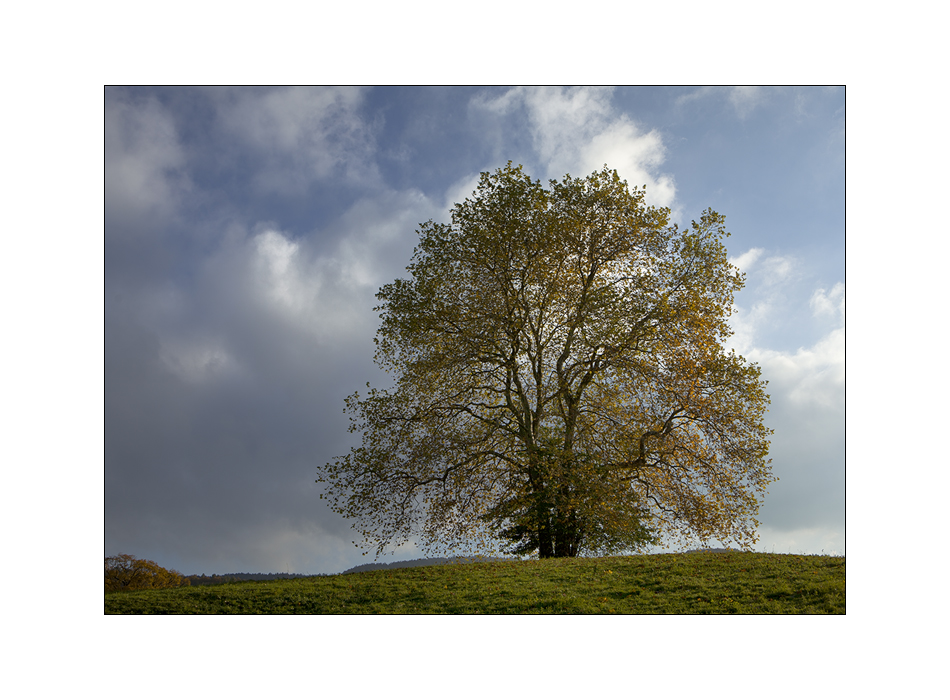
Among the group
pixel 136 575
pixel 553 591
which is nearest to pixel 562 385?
pixel 553 591

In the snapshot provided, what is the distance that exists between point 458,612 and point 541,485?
5.02 m

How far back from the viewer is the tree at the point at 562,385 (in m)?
14.7

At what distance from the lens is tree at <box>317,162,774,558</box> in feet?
48.3

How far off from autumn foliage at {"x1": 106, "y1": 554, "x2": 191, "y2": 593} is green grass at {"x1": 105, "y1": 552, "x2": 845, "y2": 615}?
40 centimetres

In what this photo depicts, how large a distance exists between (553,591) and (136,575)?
9.26 m

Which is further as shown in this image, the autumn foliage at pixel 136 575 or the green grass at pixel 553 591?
the autumn foliage at pixel 136 575

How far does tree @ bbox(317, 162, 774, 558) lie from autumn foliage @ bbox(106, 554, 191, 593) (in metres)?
4.14

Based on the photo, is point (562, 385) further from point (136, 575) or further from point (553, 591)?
point (136, 575)

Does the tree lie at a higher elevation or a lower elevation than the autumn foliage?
higher

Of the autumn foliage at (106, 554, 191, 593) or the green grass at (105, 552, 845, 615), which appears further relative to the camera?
the autumn foliage at (106, 554, 191, 593)

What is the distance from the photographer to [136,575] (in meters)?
12.3

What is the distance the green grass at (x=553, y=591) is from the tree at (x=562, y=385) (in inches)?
72.1
